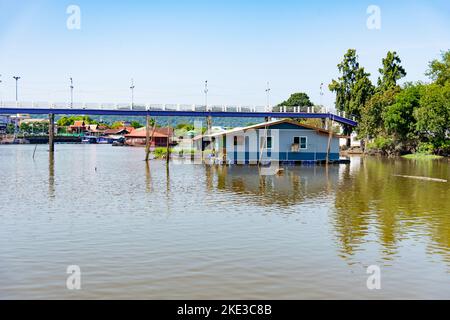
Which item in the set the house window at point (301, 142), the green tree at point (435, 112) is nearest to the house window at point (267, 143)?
the house window at point (301, 142)

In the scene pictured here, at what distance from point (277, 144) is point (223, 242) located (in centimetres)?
4259

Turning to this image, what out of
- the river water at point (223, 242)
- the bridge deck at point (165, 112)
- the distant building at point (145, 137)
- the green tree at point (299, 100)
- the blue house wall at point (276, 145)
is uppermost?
the green tree at point (299, 100)

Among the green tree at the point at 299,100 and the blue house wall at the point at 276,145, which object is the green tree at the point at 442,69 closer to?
the blue house wall at the point at 276,145

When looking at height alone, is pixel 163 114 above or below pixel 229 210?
above

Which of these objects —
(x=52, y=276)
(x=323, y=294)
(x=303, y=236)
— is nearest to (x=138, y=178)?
(x=303, y=236)

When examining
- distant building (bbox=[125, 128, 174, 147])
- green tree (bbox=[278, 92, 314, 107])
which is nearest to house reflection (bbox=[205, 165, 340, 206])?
distant building (bbox=[125, 128, 174, 147])

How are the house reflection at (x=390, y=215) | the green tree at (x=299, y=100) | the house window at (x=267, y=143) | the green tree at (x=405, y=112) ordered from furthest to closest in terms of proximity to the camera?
the green tree at (x=299, y=100) → the green tree at (x=405, y=112) → the house window at (x=267, y=143) → the house reflection at (x=390, y=215)

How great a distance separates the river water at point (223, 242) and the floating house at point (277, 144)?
995 inches

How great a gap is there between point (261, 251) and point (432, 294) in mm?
5833

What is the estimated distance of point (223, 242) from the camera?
1886cm

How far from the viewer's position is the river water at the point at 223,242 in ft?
45.0

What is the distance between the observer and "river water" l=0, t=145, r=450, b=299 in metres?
13.7
